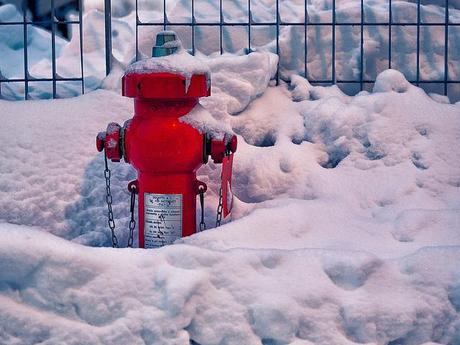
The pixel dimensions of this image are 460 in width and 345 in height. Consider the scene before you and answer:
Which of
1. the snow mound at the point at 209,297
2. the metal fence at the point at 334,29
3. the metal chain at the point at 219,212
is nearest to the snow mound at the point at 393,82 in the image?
the metal fence at the point at 334,29

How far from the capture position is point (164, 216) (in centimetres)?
310

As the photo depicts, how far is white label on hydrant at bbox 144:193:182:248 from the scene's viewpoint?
3096 mm

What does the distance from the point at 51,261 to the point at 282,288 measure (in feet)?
2.03

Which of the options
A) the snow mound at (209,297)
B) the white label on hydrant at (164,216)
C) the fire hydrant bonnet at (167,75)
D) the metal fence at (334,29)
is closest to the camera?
the snow mound at (209,297)

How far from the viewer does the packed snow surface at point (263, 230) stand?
2201 mm

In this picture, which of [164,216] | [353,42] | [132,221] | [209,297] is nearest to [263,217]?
[164,216]

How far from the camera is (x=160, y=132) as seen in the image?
3.00m

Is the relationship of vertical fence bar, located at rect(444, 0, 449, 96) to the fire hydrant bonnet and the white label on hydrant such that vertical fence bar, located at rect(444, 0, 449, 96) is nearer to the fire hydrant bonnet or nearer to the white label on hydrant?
the fire hydrant bonnet

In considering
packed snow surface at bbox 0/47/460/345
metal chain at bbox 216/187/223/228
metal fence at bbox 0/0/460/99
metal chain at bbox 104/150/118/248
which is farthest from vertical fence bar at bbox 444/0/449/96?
metal chain at bbox 104/150/118/248

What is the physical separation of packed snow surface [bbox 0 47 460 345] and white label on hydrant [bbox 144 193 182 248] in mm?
243

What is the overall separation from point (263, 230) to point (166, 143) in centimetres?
46

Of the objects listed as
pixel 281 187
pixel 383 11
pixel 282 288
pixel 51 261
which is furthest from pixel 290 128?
pixel 51 261

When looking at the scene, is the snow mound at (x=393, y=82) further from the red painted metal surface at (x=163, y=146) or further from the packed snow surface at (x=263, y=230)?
the red painted metal surface at (x=163, y=146)

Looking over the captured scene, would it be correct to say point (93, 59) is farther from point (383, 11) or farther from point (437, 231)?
point (437, 231)
